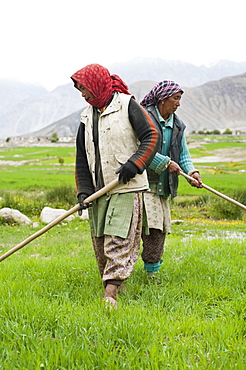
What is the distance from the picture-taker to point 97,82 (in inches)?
137

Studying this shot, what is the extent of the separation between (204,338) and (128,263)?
1099 millimetres

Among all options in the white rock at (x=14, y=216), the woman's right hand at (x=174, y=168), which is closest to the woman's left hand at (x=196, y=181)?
the woman's right hand at (x=174, y=168)

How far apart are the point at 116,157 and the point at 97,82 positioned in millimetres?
696

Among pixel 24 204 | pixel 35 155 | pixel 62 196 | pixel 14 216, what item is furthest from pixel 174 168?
pixel 35 155

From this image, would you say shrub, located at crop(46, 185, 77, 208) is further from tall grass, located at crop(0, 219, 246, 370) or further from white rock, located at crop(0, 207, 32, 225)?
tall grass, located at crop(0, 219, 246, 370)

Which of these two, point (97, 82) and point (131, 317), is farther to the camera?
point (97, 82)

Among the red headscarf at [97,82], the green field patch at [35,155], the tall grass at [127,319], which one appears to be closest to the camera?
the tall grass at [127,319]

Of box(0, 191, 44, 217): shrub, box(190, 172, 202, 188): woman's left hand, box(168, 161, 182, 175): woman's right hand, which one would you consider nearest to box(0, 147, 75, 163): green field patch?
box(0, 191, 44, 217): shrub

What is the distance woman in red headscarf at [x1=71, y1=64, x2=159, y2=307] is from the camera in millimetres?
3469

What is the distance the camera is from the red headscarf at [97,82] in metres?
3.45

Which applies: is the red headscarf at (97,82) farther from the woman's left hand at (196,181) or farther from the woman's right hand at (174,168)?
the woman's left hand at (196,181)

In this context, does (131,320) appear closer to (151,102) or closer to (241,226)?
(151,102)

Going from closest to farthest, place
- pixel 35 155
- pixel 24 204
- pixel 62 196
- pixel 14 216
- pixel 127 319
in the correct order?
pixel 127 319, pixel 14 216, pixel 24 204, pixel 62 196, pixel 35 155

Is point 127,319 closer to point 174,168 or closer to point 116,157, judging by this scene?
point 116,157
